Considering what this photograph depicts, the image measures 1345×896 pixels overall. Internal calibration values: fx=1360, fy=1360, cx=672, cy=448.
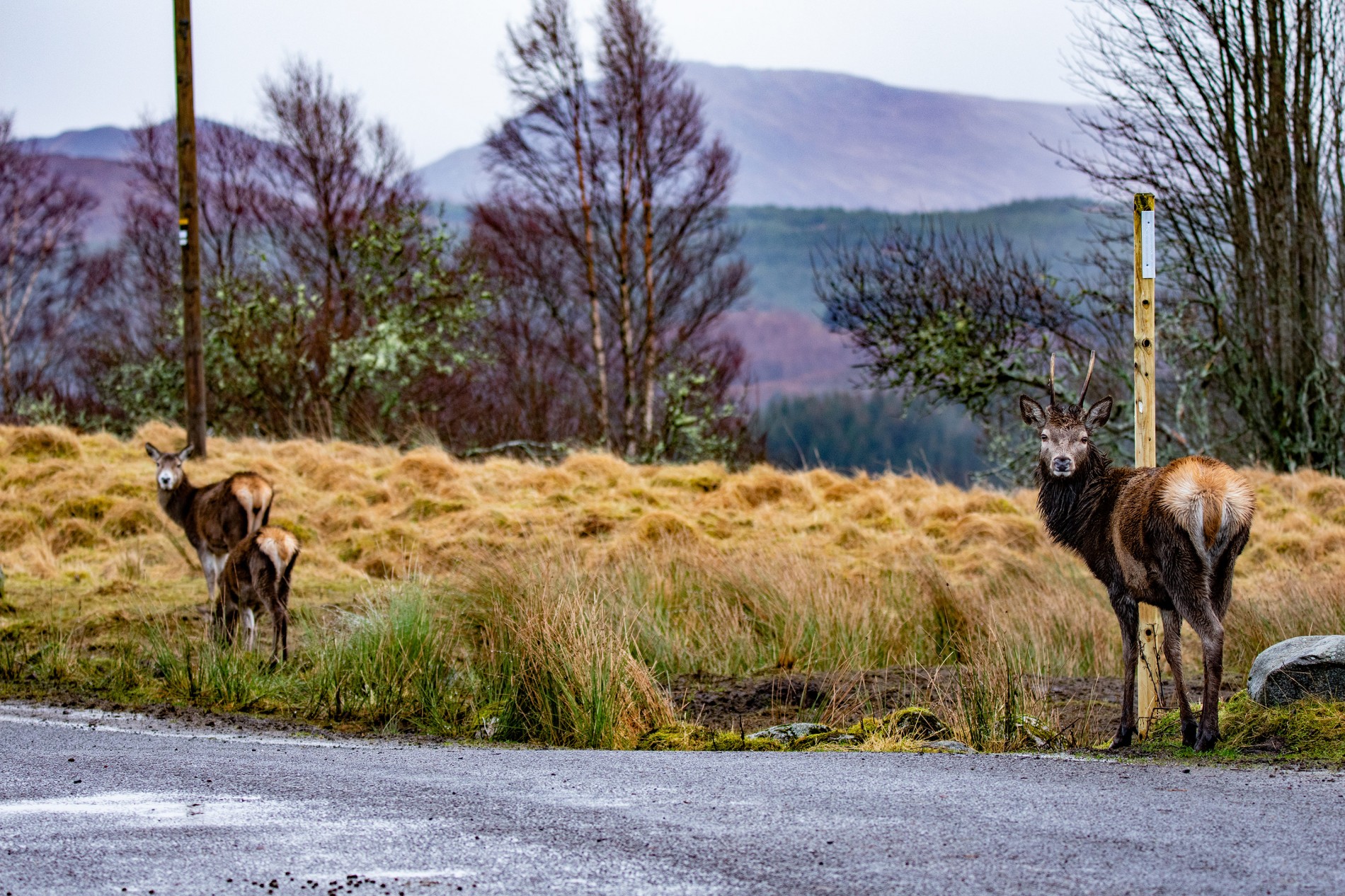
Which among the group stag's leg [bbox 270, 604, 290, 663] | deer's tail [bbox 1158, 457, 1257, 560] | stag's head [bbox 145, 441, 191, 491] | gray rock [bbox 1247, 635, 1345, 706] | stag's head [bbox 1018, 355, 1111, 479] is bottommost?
stag's leg [bbox 270, 604, 290, 663]

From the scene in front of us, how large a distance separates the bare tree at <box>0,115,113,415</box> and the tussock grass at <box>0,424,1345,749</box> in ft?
101

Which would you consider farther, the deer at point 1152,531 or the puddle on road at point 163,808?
the deer at point 1152,531

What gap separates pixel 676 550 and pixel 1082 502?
261 inches

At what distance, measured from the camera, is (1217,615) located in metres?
7.06

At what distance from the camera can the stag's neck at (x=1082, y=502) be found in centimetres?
783

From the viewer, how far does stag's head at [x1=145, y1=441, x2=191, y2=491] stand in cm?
1470

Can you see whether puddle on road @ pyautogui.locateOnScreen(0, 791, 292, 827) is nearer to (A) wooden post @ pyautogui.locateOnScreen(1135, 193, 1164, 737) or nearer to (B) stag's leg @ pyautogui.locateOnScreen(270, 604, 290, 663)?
(B) stag's leg @ pyautogui.locateOnScreen(270, 604, 290, 663)

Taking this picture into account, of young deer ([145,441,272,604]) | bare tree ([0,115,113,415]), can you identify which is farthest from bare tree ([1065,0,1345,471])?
bare tree ([0,115,113,415])

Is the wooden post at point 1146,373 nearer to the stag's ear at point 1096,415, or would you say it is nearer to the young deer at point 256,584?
the stag's ear at point 1096,415

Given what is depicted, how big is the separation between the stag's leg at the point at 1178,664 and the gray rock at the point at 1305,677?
0.72 m

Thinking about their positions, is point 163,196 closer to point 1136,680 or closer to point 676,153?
point 676,153

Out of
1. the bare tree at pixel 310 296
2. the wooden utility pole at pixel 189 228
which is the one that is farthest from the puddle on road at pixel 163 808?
the bare tree at pixel 310 296

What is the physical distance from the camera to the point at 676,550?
1409 centimetres

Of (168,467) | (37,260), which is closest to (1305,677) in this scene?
(168,467)
